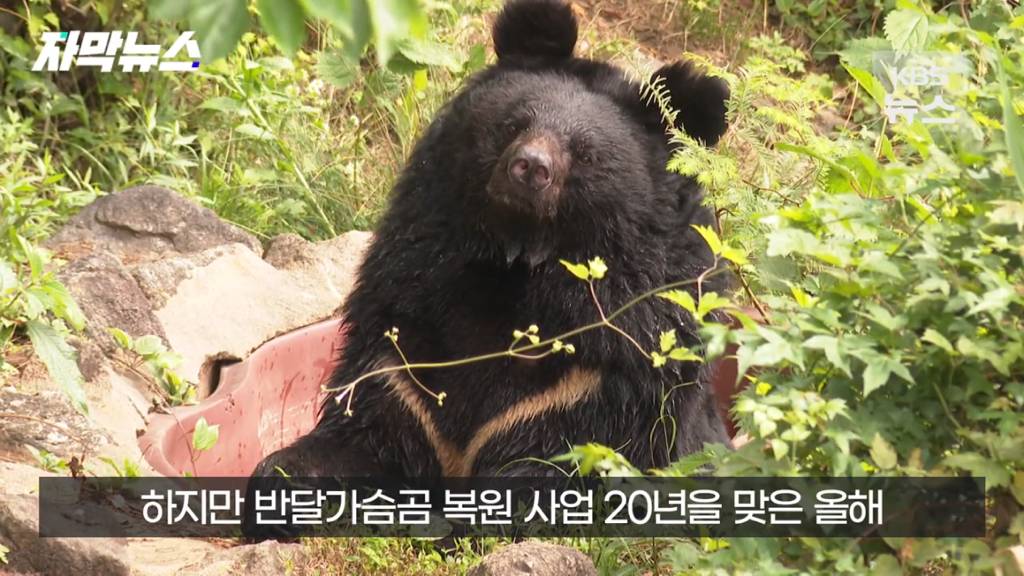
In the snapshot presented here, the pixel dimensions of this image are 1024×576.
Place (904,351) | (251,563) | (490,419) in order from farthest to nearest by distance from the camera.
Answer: (490,419), (251,563), (904,351)

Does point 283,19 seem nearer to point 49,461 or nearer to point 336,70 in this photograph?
point 49,461

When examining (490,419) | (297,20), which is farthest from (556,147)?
(297,20)

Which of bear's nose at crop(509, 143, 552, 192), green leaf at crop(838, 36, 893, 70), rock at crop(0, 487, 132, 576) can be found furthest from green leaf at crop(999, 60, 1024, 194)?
green leaf at crop(838, 36, 893, 70)

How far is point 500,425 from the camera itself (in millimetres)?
4629

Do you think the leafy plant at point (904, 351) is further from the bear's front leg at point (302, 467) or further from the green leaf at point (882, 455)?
the bear's front leg at point (302, 467)

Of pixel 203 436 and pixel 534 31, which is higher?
pixel 534 31

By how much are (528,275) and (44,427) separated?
1.61 m

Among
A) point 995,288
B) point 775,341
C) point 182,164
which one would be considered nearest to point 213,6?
point 775,341

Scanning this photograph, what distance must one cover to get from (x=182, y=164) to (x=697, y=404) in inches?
143

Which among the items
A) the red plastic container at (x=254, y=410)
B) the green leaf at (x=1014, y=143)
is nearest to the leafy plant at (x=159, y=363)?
the red plastic container at (x=254, y=410)

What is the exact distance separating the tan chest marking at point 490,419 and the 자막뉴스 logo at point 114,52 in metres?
3.44

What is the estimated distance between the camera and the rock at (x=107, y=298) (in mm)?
5152

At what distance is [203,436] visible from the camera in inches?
183

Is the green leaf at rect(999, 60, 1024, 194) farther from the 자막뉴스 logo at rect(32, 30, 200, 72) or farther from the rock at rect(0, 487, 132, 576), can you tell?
the 자막뉴스 logo at rect(32, 30, 200, 72)
